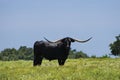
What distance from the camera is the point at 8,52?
353 ft

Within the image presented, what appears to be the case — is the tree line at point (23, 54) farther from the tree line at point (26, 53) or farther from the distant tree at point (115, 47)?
the distant tree at point (115, 47)

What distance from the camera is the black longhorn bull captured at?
86.0 ft

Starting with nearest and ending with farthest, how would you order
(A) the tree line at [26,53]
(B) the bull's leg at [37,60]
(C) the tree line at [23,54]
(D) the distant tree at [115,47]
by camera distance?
(B) the bull's leg at [37,60] < (D) the distant tree at [115,47] < (A) the tree line at [26,53] < (C) the tree line at [23,54]

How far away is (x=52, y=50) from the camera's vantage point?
26.5 metres

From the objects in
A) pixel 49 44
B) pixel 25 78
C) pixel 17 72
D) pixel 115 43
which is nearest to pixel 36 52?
pixel 49 44

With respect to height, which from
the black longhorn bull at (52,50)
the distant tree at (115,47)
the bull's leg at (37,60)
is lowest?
the bull's leg at (37,60)

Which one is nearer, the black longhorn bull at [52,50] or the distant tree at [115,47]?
the black longhorn bull at [52,50]

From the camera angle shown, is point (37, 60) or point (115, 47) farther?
point (115, 47)

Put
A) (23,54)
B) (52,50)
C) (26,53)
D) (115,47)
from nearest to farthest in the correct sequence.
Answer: (52,50) → (115,47) → (23,54) → (26,53)

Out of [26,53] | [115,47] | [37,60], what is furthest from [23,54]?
[37,60]

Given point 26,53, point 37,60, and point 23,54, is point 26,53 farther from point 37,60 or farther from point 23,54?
point 37,60

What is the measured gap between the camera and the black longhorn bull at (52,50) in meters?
26.2

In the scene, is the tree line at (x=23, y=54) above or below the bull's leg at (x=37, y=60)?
above

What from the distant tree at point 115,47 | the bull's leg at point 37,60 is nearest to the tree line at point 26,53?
the distant tree at point 115,47
